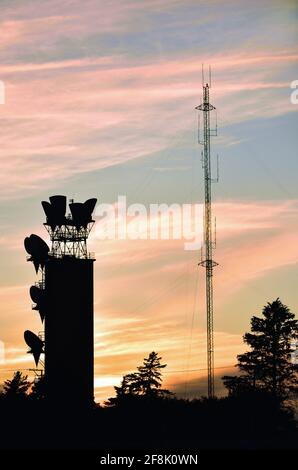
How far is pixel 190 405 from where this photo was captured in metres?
104

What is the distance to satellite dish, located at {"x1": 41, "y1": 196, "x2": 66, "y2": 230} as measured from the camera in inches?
4126

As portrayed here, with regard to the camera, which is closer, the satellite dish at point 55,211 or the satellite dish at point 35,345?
the satellite dish at point 35,345

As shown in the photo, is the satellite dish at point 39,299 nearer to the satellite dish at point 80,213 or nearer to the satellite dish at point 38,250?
the satellite dish at point 38,250

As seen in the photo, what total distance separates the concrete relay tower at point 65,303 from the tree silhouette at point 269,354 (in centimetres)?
2181

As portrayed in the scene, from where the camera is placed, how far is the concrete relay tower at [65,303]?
100 metres

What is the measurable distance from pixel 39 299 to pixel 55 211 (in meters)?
8.23

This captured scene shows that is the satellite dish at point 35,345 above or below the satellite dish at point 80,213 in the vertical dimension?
below

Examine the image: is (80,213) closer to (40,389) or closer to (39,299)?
(39,299)

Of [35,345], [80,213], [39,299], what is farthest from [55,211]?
[35,345]

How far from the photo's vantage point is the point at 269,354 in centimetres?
11844

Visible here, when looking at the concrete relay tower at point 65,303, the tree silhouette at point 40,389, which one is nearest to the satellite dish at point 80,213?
the concrete relay tower at point 65,303

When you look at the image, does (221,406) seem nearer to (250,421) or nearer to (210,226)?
(250,421)

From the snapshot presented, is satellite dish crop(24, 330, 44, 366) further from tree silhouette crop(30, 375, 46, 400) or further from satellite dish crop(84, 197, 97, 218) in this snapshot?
satellite dish crop(84, 197, 97, 218)

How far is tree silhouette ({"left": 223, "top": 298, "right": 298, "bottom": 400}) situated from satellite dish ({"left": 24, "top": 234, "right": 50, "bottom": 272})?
25969mm
